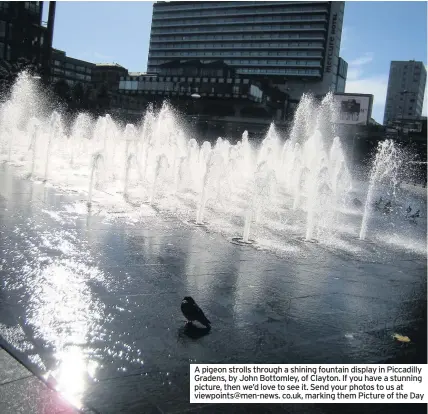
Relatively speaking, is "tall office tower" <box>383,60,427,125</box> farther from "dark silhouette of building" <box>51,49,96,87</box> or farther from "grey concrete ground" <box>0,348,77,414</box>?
"grey concrete ground" <box>0,348,77,414</box>

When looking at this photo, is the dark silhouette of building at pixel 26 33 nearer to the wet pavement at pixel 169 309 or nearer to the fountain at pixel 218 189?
the fountain at pixel 218 189

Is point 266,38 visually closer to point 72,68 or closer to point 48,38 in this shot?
point 48,38

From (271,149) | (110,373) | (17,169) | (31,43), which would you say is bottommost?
(110,373)

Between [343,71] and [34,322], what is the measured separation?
106 meters

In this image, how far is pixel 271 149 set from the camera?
36.8 m

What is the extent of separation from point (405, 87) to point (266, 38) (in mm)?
79687

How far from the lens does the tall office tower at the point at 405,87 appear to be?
140875mm

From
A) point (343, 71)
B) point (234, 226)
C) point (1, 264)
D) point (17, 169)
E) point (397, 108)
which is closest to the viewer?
point (1, 264)

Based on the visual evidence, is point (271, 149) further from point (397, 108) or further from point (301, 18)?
point (397, 108)

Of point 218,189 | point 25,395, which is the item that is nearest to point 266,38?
point 218,189

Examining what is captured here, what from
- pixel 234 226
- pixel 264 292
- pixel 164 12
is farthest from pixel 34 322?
pixel 164 12

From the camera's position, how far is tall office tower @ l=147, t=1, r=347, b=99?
8694 centimetres

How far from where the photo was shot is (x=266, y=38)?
91.8 meters

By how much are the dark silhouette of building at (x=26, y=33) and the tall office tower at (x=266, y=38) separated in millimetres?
36829
